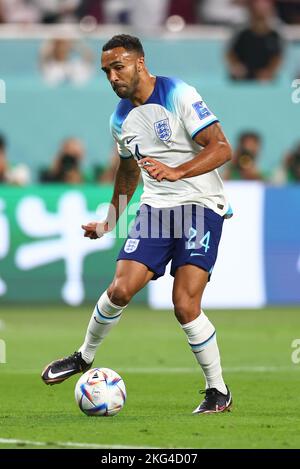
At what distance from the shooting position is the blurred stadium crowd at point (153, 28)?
53.7 ft

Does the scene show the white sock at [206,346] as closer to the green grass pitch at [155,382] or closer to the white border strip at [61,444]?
the green grass pitch at [155,382]

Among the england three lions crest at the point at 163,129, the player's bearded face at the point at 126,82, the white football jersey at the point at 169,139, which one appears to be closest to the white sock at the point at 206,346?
the white football jersey at the point at 169,139

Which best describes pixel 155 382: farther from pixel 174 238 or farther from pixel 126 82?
pixel 126 82

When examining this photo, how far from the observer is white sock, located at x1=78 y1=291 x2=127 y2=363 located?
329 inches

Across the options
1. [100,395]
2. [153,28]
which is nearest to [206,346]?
[100,395]

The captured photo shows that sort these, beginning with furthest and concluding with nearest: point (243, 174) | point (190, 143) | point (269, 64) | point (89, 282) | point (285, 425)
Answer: point (269, 64) < point (243, 174) < point (89, 282) < point (190, 143) < point (285, 425)

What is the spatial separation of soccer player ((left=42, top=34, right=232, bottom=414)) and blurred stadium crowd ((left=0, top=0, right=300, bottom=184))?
7.66 metres

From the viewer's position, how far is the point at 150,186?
27.9 ft

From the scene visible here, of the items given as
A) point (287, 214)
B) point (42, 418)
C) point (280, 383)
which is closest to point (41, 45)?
point (287, 214)

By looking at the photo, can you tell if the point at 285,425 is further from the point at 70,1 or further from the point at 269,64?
the point at 70,1

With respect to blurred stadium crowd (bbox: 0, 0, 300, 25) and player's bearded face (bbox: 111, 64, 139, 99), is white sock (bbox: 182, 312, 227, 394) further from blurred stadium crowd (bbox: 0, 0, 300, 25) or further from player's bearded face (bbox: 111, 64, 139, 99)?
blurred stadium crowd (bbox: 0, 0, 300, 25)

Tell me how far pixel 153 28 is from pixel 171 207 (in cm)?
1027

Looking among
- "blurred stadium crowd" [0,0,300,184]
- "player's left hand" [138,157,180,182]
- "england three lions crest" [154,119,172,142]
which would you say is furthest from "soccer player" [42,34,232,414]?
"blurred stadium crowd" [0,0,300,184]

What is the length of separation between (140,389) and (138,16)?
9.68 metres
